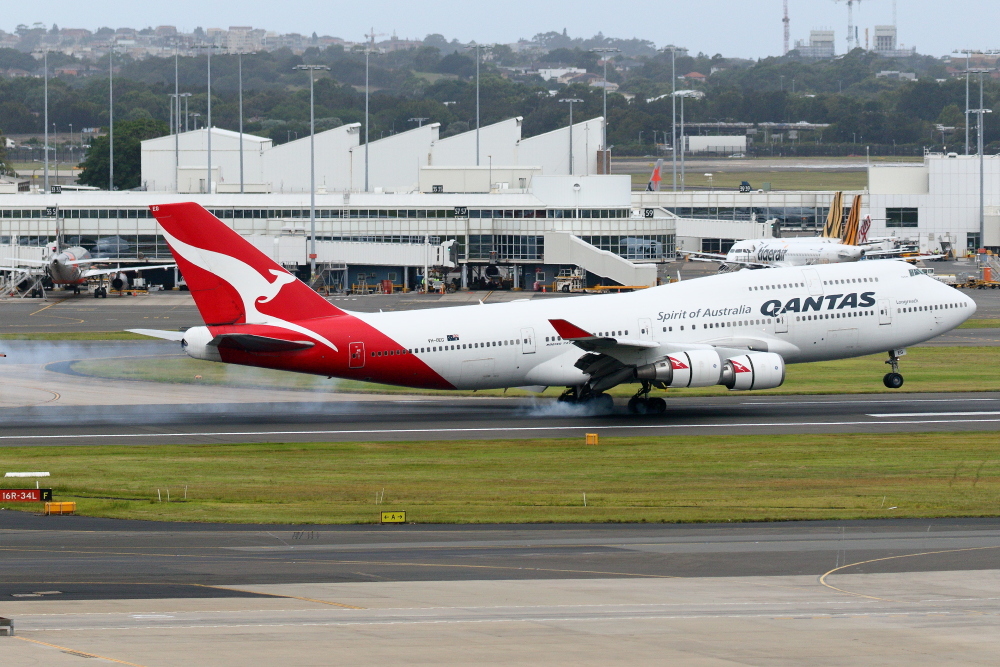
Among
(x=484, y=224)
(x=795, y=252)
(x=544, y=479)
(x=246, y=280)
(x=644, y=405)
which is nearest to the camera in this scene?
(x=544, y=479)

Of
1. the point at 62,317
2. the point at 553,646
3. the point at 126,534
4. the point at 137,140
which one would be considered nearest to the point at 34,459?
the point at 126,534

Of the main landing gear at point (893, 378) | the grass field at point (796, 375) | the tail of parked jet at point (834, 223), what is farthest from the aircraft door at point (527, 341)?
the tail of parked jet at point (834, 223)

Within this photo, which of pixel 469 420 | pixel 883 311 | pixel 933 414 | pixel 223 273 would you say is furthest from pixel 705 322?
pixel 223 273

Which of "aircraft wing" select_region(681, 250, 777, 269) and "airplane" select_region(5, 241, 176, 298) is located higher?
"aircraft wing" select_region(681, 250, 777, 269)

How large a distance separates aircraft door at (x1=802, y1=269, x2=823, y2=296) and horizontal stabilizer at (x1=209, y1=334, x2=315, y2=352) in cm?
2000

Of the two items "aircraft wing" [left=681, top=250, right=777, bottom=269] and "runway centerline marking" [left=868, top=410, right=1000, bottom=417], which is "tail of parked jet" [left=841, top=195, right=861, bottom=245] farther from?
"runway centerline marking" [left=868, top=410, right=1000, bottom=417]

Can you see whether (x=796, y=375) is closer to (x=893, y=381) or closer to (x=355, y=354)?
(x=893, y=381)

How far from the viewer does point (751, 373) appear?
50344 millimetres

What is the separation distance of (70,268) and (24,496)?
72856 mm

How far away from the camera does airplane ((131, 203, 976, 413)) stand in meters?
49.3

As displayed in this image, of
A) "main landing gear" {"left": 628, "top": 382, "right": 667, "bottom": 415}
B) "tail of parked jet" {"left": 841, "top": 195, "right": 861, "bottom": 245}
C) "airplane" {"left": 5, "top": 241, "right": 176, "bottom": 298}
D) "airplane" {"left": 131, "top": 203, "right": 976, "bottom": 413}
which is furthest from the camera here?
"tail of parked jet" {"left": 841, "top": 195, "right": 861, "bottom": 245}

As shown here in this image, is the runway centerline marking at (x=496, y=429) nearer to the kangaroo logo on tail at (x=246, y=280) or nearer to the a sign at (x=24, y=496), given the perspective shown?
the kangaroo logo on tail at (x=246, y=280)

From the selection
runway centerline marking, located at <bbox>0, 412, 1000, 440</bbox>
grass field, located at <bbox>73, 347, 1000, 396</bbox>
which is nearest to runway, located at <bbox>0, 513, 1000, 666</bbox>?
runway centerline marking, located at <bbox>0, 412, 1000, 440</bbox>

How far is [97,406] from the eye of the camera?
2189 inches
